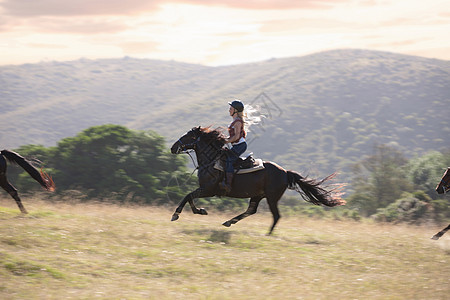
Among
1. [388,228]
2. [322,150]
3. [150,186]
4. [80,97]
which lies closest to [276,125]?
[322,150]

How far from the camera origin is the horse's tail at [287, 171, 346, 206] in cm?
1138

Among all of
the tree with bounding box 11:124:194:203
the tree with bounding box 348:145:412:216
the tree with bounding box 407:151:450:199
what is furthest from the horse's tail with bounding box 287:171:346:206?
the tree with bounding box 407:151:450:199

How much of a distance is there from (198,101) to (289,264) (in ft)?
427

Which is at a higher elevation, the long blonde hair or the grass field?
the long blonde hair

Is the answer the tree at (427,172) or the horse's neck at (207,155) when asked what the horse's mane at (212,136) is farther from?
the tree at (427,172)

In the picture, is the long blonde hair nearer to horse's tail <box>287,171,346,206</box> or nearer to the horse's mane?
the horse's mane

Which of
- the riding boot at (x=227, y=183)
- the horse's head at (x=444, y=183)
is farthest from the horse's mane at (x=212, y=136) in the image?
the horse's head at (x=444, y=183)

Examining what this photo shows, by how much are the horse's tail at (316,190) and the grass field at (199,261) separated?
79 centimetres

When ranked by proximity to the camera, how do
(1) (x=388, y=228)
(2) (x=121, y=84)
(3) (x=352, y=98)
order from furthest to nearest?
(2) (x=121, y=84) < (3) (x=352, y=98) < (1) (x=388, y=228)

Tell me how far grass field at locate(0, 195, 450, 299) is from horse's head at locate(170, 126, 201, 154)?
1.65 m

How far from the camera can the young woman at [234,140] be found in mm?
10727

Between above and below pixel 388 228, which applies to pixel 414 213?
below

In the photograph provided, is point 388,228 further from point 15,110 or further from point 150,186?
point 15,110

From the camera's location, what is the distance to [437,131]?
9819 centimetres
